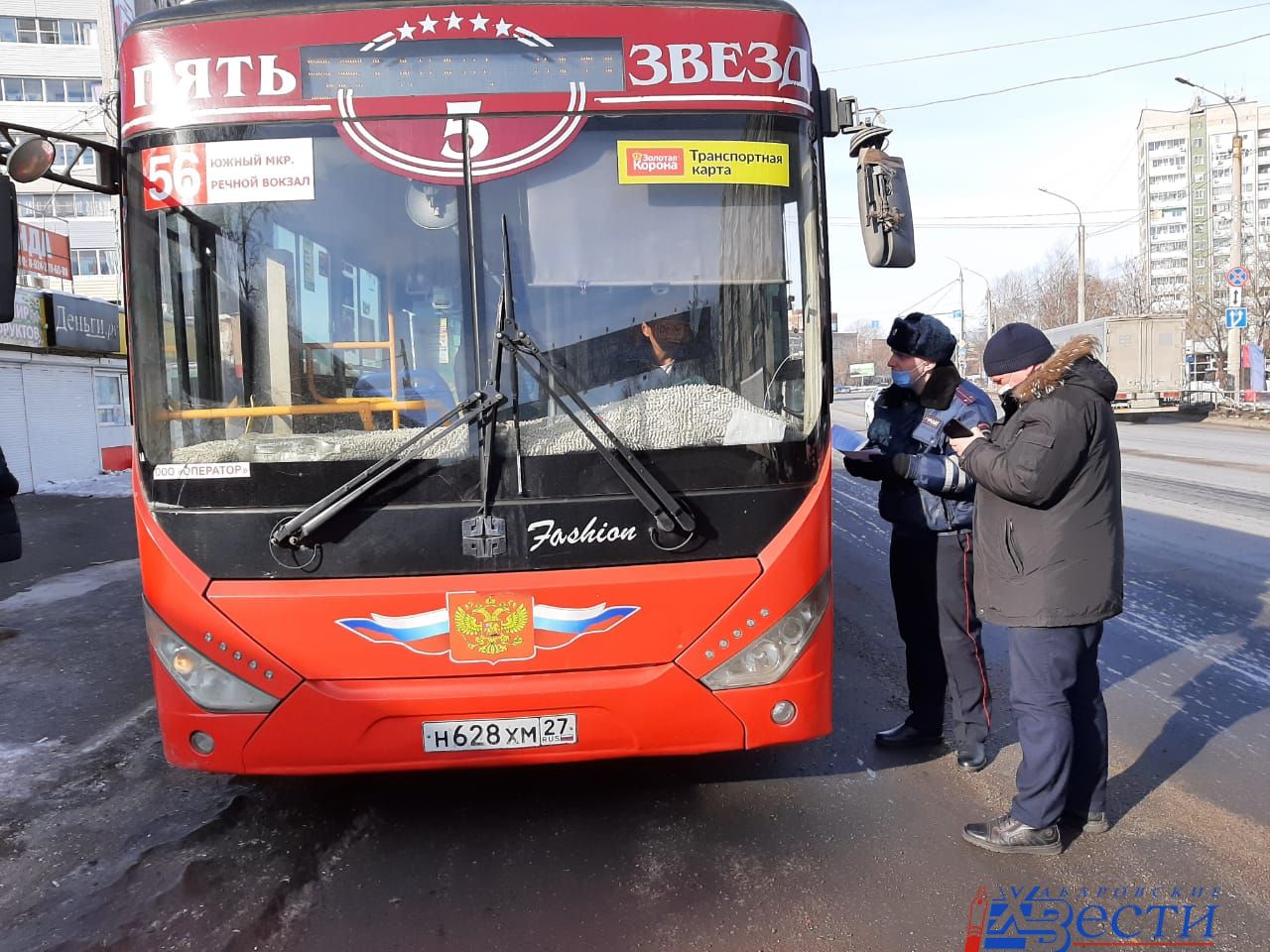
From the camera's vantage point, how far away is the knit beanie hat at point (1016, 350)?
3558 mm

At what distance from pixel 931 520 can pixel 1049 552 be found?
85 centimetres

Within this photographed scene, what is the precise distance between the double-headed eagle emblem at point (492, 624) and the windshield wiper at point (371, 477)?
516mm

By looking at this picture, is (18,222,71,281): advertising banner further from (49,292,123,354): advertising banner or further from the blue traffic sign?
the blue traffic sign

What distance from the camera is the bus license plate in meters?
3.32

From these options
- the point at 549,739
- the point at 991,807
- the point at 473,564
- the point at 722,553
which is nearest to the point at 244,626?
the point at 473,564

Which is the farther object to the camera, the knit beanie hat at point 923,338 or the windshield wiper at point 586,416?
the knit beanie hat at point 923,338

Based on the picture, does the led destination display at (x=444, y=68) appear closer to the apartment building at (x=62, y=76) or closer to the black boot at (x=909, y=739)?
the black boot at (x=909, y=739)

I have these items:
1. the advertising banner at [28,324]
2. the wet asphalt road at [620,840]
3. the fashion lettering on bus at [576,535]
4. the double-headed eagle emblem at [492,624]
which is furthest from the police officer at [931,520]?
the advertising banner at [28,324]

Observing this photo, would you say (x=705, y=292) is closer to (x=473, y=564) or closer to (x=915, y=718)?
(x=473, y=564)

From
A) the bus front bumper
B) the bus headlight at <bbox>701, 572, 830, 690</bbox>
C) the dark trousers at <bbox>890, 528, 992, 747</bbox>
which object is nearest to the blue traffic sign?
the dark trousers at <bbox>890, 528, 992, 747</bbox>

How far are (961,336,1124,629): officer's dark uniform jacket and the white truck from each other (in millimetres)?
29166

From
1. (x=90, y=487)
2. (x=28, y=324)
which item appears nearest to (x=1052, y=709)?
(x=28, y=324)

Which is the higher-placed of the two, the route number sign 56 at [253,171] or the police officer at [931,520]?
the route number sign 56 at [253,171]

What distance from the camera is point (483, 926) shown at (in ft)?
10.2
